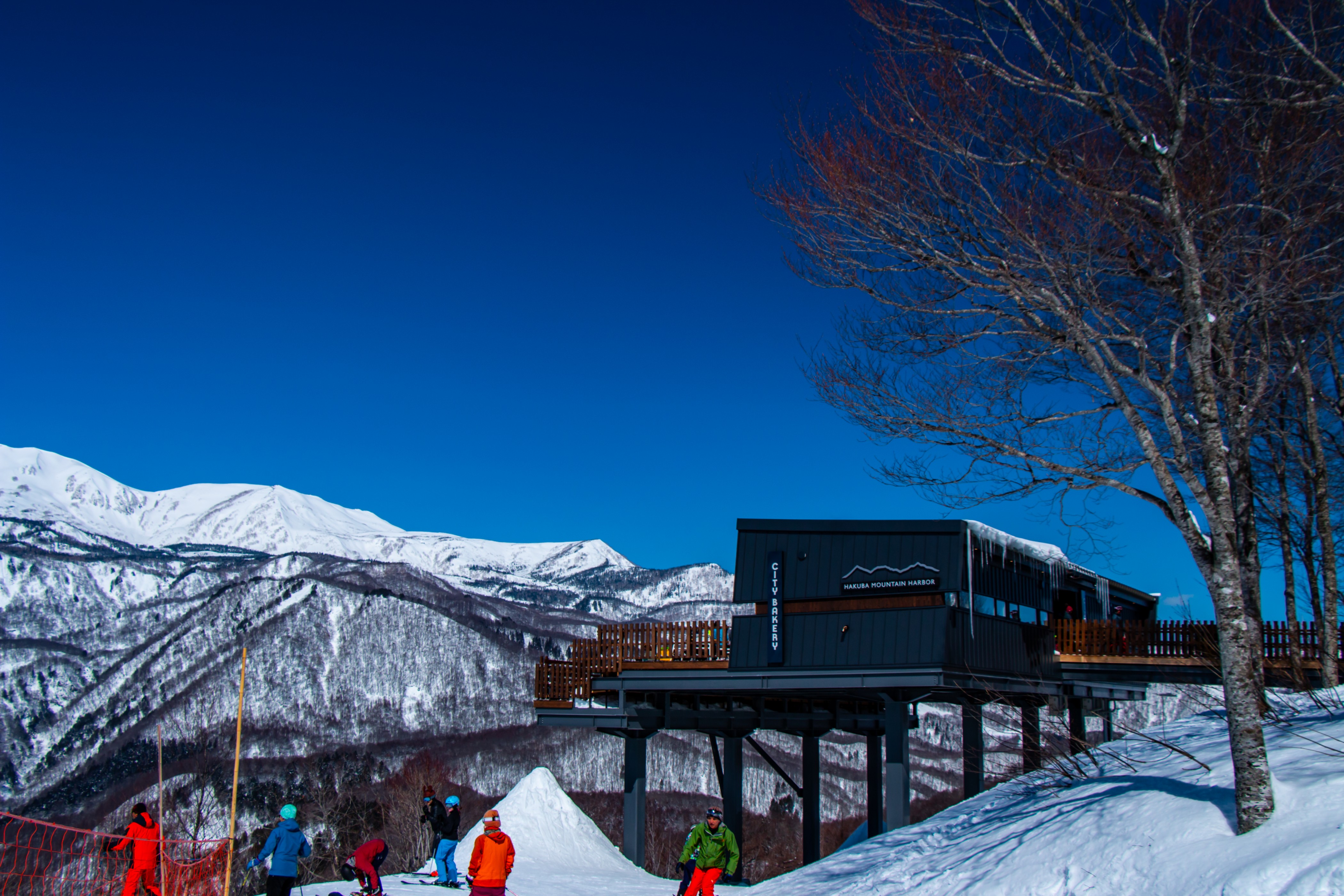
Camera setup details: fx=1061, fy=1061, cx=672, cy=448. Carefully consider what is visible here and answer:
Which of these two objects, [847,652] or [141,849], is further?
[847,652]

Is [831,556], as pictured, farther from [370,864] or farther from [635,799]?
[370,864]

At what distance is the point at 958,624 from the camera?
22359 mm

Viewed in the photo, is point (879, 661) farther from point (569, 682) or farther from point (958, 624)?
point (569, 682)

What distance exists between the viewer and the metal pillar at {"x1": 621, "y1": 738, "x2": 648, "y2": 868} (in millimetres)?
27188

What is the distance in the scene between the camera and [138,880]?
1448 cm

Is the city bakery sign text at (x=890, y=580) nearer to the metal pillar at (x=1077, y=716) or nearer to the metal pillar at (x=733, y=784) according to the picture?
the metal pillar at (x=733, y=784)

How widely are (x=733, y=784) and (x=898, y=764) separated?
730cm

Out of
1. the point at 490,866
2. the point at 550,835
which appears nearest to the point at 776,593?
the point at 550,835

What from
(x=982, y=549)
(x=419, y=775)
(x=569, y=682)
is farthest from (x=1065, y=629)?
(x=419, y=775)

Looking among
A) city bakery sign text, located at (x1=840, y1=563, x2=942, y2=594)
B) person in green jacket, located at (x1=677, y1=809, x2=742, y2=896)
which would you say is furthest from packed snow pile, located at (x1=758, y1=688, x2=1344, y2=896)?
city bakery sign text, located at (x1=840, y1=563, x2=942, y2=594)

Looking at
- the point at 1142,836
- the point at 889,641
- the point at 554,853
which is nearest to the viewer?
the point at 1142,836

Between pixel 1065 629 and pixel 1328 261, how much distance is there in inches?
646

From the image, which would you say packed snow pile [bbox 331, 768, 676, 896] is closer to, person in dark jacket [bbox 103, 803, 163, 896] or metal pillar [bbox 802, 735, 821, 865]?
person in dark jacket [bbox 103, 803, 163, 896]

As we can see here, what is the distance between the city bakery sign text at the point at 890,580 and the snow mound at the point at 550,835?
8.17m
